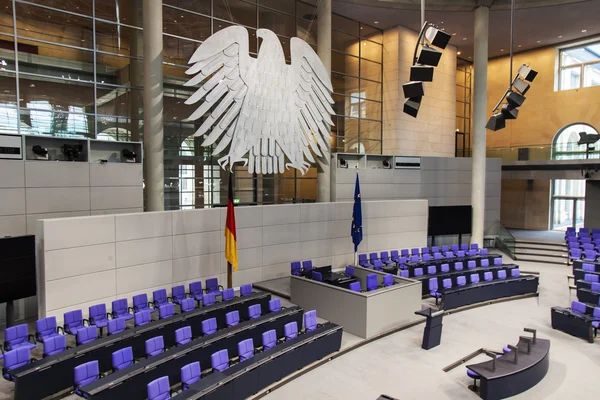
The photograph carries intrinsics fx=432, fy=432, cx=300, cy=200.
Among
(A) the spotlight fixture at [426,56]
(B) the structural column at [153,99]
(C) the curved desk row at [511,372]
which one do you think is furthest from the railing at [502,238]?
(B) the structural column at [153,99]

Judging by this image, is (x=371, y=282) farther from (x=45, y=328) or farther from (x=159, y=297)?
(x=45, y=328)

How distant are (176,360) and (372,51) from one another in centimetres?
1828

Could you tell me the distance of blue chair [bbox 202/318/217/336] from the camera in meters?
9.19

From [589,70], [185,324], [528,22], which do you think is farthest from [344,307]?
[589,70]

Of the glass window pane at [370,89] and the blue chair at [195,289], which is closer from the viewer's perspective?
the blue chair at [195,289]

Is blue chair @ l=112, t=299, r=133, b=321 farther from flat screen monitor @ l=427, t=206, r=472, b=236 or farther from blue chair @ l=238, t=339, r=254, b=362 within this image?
flat screen monitor @ l=427, t=206, r=472, b=236

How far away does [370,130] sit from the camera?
21.6 metres

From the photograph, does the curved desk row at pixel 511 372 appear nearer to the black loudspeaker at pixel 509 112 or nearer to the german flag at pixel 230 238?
the german flag at pixel 230 238

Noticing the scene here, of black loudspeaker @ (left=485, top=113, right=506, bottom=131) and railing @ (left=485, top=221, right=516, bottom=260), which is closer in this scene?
black loudspeaker @ (left=485, top=113, right=506, bottom=131)

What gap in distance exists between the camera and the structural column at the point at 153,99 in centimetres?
1270

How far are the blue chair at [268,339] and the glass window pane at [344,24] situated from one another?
52.1ft

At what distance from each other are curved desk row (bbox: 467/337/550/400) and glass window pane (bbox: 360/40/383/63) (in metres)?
16.3

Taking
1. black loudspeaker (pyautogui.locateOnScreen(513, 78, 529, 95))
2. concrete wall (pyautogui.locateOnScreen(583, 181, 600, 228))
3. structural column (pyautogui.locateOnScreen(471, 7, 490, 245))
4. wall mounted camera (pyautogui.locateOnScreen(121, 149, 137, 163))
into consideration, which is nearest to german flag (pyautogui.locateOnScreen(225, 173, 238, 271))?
wall mounted camera (pyautogui.locateOnScreen(121, 149, 137, 163))

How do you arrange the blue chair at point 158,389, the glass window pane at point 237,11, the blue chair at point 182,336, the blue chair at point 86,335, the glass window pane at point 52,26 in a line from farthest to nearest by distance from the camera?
the glass window pane at point 237,11 → the glass window pane at point 52,26 → the blue chair at point 182,336 → the blue chair at point 86,335 → the blue chair at point 158,389
